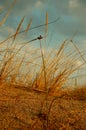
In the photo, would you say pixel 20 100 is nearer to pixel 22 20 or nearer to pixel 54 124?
pixel 54 124

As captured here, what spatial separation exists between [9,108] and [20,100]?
22 centimetres

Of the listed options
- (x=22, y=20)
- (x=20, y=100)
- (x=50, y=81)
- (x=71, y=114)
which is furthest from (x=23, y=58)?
(x=71, y=114)

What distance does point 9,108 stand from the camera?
1539 millimetres

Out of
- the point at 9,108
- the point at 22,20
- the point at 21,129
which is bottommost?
the point at 21,129

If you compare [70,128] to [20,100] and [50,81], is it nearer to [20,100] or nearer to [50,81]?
[20,100]

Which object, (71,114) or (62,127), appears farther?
(71,114)

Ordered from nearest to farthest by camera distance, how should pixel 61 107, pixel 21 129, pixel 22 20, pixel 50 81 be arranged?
pixel 21 129 < pixel 61 107 < pixel 22 20 < pixel 50 81

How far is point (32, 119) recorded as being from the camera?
143 cm

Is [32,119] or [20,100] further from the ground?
[20,100]

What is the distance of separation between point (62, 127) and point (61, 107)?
37cm

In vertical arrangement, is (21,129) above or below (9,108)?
below

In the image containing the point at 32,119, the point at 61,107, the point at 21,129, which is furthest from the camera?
the point at 61,107

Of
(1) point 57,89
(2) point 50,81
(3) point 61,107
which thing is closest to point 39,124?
(3) point 61,107

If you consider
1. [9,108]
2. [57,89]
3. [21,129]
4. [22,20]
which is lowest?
[21,129]
